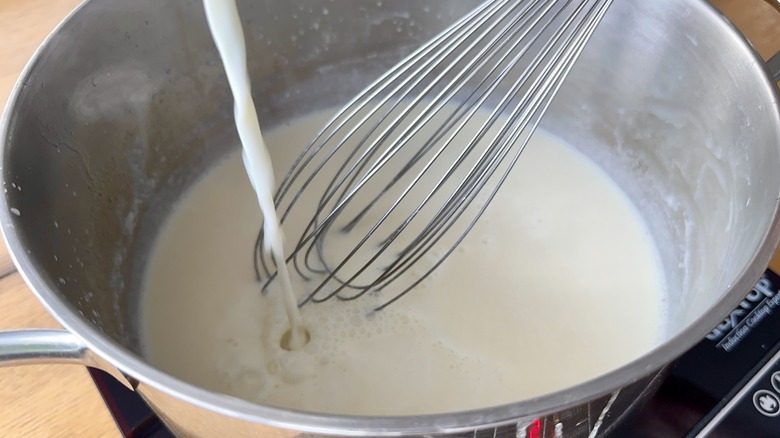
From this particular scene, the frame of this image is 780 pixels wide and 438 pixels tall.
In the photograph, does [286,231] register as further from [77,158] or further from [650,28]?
[650,28]

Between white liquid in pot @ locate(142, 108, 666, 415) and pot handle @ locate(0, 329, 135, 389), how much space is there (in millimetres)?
252

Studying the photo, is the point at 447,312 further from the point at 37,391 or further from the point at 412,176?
the point at 37,391

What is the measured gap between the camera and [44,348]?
439mm

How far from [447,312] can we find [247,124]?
0.30m

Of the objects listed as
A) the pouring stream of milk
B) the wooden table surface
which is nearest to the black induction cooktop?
the wooden table surface

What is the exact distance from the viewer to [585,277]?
798 mm

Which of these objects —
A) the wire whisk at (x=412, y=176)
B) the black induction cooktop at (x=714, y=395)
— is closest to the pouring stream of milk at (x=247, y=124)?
the wire whisk at (x=412, y=176)

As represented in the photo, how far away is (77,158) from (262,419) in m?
0.41

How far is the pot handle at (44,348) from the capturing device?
437 millimetres

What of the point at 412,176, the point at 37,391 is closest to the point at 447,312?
the point at 412,176

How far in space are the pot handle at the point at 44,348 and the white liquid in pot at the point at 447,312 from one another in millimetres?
252

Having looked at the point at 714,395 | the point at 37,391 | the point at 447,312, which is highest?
the point at 714,395

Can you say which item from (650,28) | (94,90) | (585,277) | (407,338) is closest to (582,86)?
(650,28)

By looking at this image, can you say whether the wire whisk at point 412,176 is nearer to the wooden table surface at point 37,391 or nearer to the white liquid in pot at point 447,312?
the white liquid in pot at point 447,312
